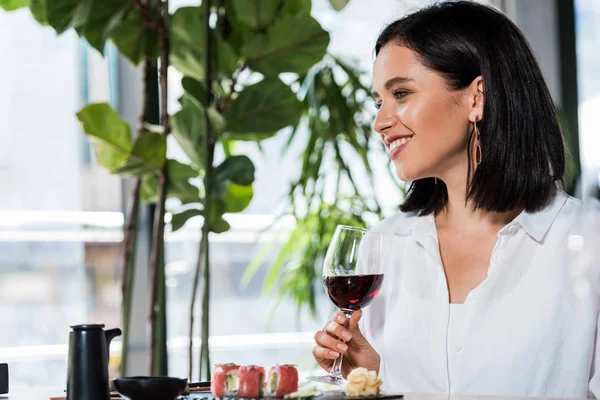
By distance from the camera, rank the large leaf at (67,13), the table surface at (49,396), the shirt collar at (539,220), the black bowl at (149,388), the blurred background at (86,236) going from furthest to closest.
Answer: the blurred background at (86,236) → the large leaf at (67,13) → the shirt collar at (539,220) → the table surface at (49,396) → the black bowl at (149,388)

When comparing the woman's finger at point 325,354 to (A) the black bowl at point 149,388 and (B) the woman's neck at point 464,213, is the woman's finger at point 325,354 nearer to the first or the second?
(A) the black bowl at point 149,388

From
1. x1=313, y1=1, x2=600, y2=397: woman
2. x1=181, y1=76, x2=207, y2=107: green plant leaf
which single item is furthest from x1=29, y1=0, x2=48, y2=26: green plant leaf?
x1=313, y1=1, x2=600, y2=397: woman

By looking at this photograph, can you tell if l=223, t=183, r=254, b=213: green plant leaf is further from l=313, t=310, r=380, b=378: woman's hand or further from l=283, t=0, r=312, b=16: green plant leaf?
l=313, t=310, r=380, b=378: woman's hand

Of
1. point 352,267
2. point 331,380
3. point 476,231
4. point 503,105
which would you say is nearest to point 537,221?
point 476,231

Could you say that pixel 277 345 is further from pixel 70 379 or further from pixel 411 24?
pixel 70 379

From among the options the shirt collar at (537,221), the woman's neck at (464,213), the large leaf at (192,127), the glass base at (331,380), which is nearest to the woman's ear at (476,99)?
the woman's neck at (464,213)

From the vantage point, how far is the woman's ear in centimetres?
183

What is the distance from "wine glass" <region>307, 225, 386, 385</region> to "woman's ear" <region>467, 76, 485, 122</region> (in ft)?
1.72

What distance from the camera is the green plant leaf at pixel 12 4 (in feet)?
7.97

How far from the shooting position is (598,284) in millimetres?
1684

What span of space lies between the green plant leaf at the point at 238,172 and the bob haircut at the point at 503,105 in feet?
2.48

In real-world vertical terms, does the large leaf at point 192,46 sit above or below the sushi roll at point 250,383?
above

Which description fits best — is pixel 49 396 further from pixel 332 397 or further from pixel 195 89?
pixel 195 89

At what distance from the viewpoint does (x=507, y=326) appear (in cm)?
170
